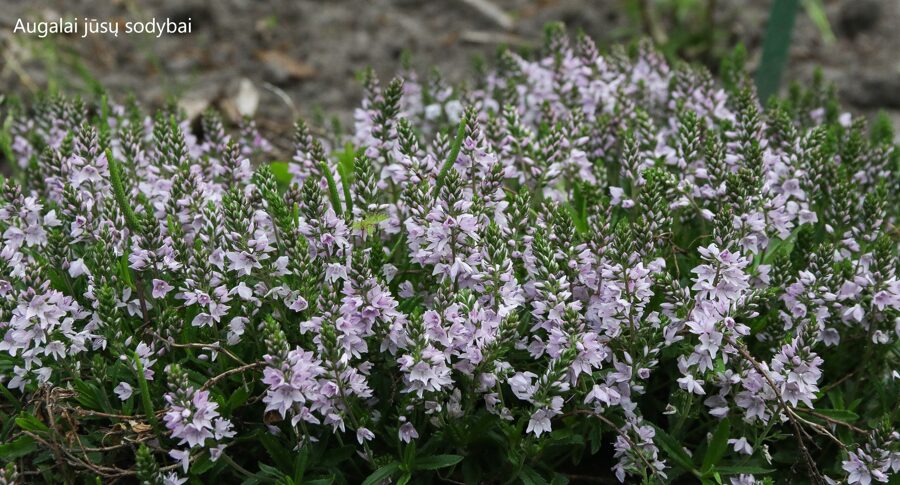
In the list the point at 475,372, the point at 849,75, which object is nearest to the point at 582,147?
the point at 475,372

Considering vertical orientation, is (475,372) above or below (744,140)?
below

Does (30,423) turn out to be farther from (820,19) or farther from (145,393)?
(820,19)

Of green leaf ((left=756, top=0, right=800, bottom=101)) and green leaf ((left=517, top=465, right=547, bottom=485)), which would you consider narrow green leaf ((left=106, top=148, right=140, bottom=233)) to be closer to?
green leaf ((left=517, top=465, right=547, bottom=485))

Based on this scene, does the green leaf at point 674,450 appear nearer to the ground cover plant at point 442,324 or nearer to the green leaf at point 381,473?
the ground cover plant at point 442,324

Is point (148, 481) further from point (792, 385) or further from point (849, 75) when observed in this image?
point (849, 75)

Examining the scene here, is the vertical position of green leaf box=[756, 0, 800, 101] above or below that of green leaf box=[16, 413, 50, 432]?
above

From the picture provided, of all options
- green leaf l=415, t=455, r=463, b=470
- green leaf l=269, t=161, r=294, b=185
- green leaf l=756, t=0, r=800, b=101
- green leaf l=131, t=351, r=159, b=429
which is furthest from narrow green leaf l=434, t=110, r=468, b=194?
green leaf l=756, t=0, r=800, b=101

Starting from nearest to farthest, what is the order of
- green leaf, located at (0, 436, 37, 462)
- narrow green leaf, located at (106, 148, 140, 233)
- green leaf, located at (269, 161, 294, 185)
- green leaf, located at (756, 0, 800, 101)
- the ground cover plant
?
the ground cover plant < green leaf, located at (0, 436, 37, 462) < narrow green leaf, located at (106, 148, 140, 233) < green leaf, located at (269, 161, 294, 185) < green leaf, located at (756, 0, 800, 101)
